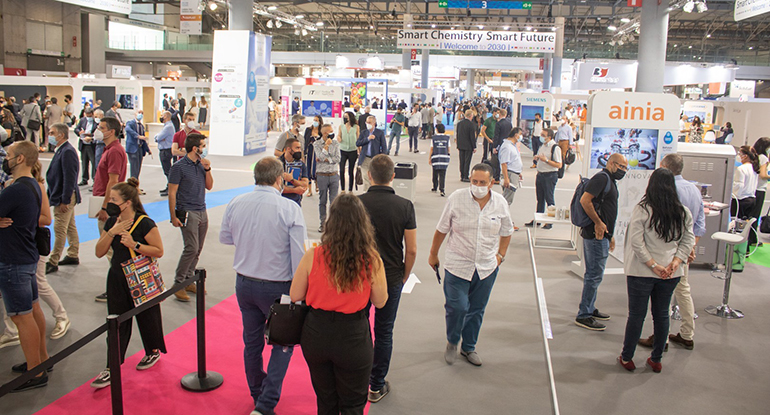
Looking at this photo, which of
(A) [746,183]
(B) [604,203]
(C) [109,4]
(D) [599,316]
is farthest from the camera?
(C) [109,4]

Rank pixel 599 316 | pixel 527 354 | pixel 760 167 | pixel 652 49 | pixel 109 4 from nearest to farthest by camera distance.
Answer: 1. pixel 527 354
2. pixel 599 316
3. pixel 760 167
4. pixel 109 4
5. pixel 652 49

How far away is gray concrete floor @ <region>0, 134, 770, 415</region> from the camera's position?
3980 millimetres

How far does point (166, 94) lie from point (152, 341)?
75.7ft

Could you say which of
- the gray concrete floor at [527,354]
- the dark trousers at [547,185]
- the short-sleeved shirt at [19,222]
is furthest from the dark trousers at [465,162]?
the short-sleeved shirt at [19,222]

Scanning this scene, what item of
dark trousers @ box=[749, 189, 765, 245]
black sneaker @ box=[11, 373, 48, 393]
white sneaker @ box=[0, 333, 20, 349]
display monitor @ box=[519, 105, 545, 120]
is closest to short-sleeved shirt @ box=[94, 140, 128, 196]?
white sneaker @ box=[0, 333, 20, 349]

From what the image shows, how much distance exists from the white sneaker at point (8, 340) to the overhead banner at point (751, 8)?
496 inches

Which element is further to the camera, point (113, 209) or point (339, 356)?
point (113, 209)

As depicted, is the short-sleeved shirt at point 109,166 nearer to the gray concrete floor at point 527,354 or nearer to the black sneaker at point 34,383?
the gray concrete floor at point 527,354

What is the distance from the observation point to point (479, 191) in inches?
165

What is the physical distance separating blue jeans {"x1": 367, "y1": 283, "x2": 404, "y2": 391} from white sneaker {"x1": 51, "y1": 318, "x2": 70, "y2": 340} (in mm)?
2631

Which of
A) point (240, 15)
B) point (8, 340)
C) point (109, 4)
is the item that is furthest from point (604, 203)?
point (240, 15)

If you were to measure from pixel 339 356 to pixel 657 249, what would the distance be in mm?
2662

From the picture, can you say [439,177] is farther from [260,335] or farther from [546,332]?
[260,335]

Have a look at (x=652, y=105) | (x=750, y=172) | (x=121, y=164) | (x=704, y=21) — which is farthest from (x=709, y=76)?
(x=121, y=164)
